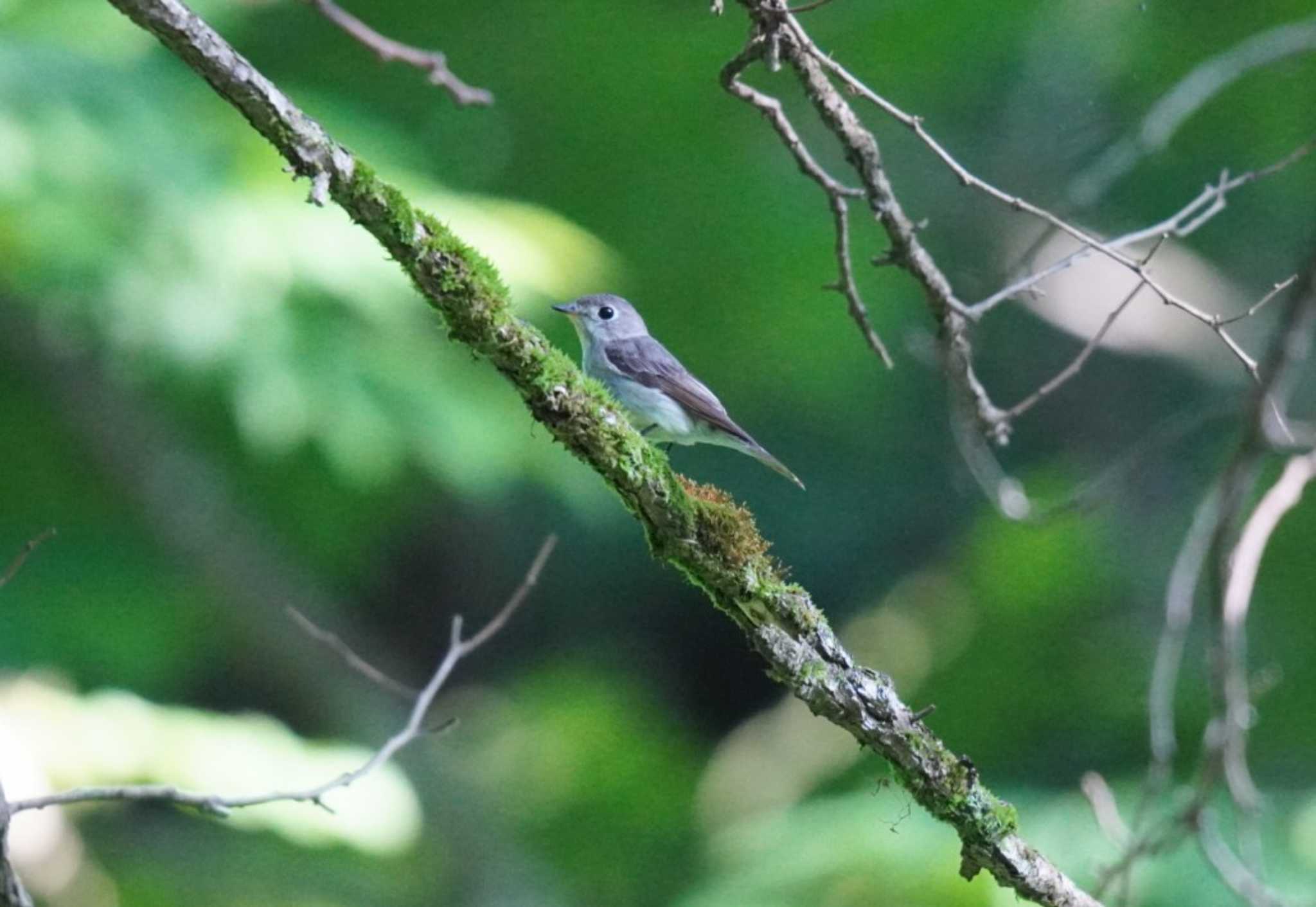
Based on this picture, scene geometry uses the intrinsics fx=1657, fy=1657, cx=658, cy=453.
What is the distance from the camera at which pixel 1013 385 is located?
43.9 ft

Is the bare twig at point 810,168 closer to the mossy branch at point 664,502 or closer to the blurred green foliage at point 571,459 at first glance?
the mossy branch at point 664,502

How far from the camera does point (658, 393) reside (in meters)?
5.30

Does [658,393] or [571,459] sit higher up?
[571,459]

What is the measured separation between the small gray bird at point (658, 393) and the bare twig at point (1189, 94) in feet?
4.19

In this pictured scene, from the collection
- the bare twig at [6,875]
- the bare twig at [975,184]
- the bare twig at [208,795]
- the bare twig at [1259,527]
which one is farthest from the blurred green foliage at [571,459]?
the bare twig at [6,875]

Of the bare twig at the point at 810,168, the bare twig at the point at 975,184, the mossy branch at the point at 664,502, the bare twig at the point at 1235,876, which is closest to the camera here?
the mossy branch at the point at 664,502

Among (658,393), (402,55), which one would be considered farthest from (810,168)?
(658,393)

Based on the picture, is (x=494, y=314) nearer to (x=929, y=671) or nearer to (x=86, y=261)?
(x=86, y=261)

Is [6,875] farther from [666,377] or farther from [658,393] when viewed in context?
[666,377]

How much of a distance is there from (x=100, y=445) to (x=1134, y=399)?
8321mm

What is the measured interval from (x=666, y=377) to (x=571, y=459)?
17.3 feet

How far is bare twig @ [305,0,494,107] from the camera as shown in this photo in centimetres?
354

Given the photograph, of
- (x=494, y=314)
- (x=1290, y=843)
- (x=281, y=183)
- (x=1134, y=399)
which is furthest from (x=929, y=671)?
(x=494, y=314)

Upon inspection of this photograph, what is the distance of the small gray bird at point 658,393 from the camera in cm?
524
